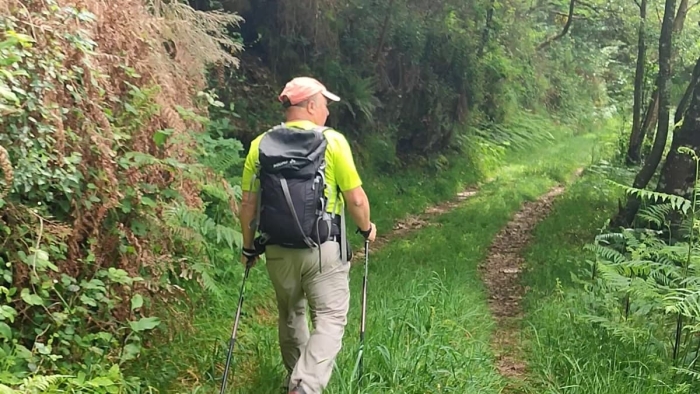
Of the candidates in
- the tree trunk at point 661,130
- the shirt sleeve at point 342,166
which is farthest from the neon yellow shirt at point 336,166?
the tree trunk at point 661,130

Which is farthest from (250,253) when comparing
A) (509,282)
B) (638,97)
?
(638,97)

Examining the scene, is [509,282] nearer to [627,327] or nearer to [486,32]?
[627,327]

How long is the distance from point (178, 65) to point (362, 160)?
327 inches

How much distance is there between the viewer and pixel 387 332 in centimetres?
518

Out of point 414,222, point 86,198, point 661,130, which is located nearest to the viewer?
point 86,198

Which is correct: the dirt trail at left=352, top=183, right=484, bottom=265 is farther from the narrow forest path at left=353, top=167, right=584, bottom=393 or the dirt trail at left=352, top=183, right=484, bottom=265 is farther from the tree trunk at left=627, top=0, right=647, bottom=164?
the tree trunk at left=627, top=0, right=647, bottom=164

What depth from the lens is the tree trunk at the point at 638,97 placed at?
15.3 m

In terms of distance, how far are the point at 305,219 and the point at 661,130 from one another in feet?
27.3

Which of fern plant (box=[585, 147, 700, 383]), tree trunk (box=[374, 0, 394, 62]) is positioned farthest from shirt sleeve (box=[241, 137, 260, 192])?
tree trunk (box=[374, 0, 394, 62])

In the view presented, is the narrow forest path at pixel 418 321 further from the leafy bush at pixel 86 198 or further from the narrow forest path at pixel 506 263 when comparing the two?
the leafy bush at pixel 86 198

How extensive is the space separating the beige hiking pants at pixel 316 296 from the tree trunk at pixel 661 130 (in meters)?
6.35

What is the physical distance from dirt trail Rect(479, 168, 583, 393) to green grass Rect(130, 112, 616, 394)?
172 millimetres

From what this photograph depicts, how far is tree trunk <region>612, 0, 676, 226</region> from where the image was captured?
9.26m

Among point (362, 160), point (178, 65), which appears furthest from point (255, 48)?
point (178, 65)
